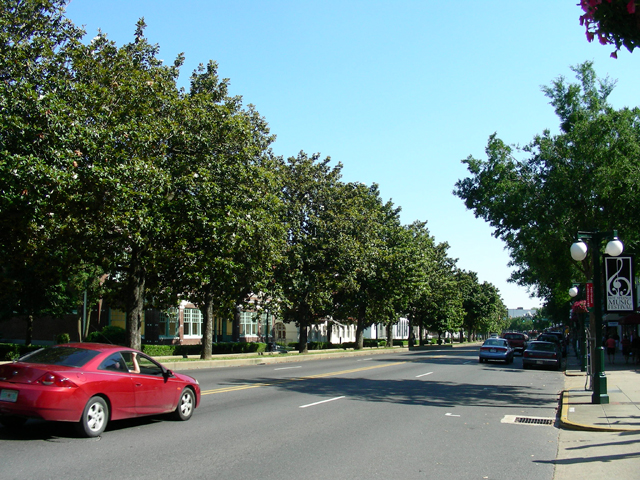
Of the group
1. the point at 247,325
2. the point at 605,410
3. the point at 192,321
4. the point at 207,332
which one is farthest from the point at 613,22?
the point at 247,325

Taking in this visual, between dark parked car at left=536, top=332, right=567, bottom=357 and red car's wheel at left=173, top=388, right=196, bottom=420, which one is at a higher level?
red car's wheel at left=173, top=388, right=196, bottom=420

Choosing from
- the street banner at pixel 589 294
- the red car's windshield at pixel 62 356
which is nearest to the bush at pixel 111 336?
the street banner at pixel 589 294

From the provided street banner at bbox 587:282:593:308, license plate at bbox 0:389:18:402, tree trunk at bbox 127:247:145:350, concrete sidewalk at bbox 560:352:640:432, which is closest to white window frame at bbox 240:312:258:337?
tree trunk at bbox 127:247:145:350

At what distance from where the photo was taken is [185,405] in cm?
1106

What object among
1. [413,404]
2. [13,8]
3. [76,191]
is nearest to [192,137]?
[76,191]

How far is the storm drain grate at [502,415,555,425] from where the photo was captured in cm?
1215

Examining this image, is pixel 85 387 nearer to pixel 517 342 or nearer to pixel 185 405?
pixel 185 405

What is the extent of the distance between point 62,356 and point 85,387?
0.87 m

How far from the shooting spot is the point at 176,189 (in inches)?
925

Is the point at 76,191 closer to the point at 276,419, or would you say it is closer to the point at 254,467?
the point at 276,419

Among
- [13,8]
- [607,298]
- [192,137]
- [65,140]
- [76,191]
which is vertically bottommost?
[607,298]

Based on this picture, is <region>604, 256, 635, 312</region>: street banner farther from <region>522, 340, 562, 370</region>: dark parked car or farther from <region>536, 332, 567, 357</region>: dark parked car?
<region>536, 332, 567, 357</region>: dark parked car

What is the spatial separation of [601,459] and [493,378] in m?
15.1

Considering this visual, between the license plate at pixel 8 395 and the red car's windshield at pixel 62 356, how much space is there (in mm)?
643
